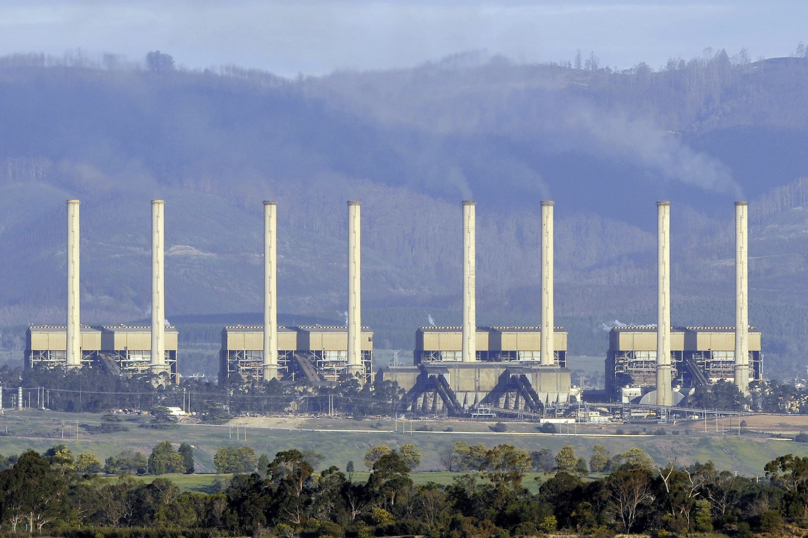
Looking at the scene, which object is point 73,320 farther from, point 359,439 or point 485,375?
point 485,375

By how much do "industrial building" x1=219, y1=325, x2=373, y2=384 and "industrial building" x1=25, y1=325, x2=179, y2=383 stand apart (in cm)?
641

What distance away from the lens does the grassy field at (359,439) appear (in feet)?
441

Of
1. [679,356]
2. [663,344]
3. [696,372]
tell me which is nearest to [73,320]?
[663,344]

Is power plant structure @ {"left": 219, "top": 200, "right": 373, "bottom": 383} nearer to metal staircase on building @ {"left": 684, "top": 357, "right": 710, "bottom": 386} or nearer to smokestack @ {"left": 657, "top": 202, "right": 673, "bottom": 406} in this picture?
smokestack @ {"left": 657, "top": 202, "right": 673, "bottom": 406}

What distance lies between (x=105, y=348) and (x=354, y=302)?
1100 inches

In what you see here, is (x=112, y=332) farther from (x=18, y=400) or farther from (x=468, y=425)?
(x=468, y=425)

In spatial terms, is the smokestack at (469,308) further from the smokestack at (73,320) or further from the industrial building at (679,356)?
the smokestack at (73,320)

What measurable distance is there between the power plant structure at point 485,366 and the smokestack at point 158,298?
23628mm

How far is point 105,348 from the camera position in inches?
6821

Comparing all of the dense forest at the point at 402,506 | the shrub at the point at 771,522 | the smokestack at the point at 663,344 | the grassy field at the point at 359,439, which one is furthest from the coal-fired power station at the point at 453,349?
the shrub at the point at 771,522

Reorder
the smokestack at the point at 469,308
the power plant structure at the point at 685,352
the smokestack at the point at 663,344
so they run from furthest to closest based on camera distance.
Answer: the power plant structure at the point at 685,352, the smokestack at the point at 469,308, the smokestack at the point at 663,344

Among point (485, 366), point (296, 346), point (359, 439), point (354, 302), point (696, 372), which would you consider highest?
point (354, 302)

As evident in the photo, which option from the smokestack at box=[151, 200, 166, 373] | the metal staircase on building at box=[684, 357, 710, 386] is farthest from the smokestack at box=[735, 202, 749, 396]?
the smokestack at box=[151, 200, 166, 373]

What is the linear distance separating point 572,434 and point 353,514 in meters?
76.8
